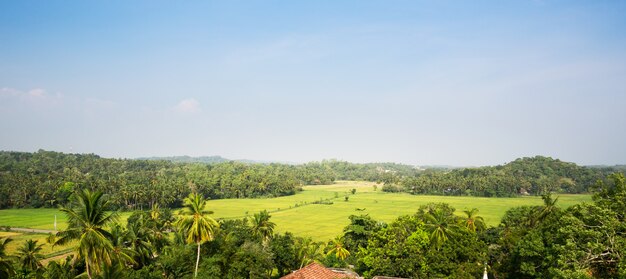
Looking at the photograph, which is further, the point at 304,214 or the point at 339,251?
the point at 304,214

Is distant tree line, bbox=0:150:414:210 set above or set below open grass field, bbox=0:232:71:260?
above

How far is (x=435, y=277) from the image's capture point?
30078 mm

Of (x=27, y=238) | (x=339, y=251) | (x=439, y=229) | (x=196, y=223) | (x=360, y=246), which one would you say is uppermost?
(x=196, y=223)

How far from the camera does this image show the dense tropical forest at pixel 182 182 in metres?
91.4

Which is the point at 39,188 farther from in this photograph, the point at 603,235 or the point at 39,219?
the point at 603,235

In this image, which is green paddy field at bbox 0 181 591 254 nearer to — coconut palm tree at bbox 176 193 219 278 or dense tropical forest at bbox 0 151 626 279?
dense tropical forest at bbox 0 151 626 279

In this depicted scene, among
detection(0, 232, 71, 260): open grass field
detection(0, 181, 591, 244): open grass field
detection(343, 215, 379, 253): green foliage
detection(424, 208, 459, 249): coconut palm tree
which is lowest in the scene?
detection(0, 181, 591, 244): open grass field

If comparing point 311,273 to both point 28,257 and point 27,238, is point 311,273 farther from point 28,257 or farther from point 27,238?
point 27,238

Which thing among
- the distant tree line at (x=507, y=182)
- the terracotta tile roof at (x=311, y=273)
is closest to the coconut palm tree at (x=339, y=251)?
the terracotta tile roof at (x=311, y=273)

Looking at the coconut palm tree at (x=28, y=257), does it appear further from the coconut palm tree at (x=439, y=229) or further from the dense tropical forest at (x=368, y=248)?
the coconut palm tree at (x=439, y=229)

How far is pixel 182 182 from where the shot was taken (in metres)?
114

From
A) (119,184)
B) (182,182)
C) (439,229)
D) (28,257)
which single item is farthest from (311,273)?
(182,182)

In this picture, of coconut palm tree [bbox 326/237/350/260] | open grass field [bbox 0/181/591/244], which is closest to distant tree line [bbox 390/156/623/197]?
open grass field [bbox 0/181/591/244]

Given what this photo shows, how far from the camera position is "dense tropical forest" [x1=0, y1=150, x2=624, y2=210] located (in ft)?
300
